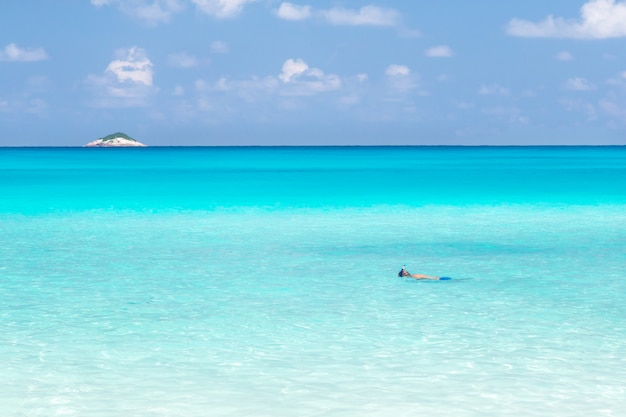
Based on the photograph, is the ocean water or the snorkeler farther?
the snorkeler

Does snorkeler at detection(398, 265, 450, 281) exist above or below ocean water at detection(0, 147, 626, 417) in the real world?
above

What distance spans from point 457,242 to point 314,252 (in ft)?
13.7

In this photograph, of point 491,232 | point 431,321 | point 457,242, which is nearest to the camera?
point 431,321

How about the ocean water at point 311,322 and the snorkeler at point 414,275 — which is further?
the snorkeler at point 414,275

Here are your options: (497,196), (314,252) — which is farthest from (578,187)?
(314,252)

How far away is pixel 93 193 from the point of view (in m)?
45.3

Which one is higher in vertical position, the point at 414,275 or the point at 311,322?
the point at 414,275

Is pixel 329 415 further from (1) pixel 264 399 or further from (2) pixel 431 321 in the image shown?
(2) pixel 431 321

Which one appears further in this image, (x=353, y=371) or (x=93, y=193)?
(x=93, y=193)

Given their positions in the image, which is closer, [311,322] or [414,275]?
[311,322]

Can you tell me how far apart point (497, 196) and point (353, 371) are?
33323 millimetres

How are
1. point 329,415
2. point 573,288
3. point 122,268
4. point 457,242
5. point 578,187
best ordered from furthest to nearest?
1. point 578,187
2. point 457,242
3. point 122,268
4. point 573,288
5. point 329,415

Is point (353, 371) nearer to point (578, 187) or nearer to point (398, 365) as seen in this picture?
point (398, 365)

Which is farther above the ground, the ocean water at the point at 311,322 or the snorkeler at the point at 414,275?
the snorkeler at the point at 414,275
